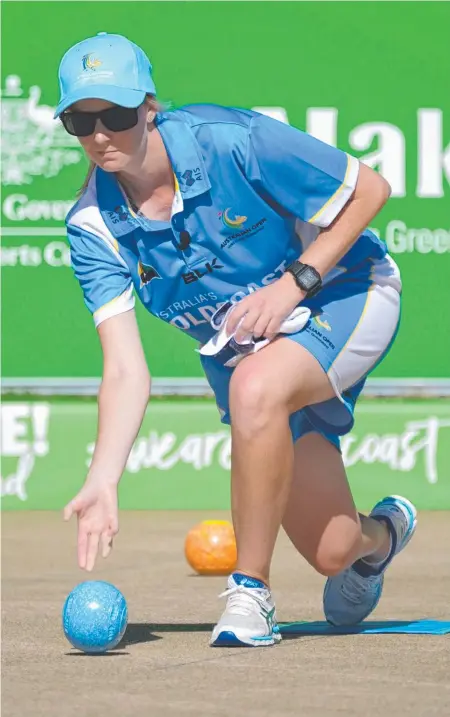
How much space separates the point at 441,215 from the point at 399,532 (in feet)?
16.0

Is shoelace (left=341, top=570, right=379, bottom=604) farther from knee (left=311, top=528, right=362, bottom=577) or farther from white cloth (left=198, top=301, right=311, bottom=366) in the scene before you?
white cloth (left=198, top=301, right=311, bottom=366)

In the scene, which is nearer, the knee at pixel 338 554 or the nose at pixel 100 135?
the nose at pixel 100 135

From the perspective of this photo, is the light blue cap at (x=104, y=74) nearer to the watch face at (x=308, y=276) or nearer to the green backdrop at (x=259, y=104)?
the watch face at (x=308, y=276)

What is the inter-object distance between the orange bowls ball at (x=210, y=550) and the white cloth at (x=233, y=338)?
235cm

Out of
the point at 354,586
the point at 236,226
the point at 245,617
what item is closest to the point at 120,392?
the point at 236,226

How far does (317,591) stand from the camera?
19.4ft

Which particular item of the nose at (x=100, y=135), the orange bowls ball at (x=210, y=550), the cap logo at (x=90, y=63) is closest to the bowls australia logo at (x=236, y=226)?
the nose at (x=100, y=135)

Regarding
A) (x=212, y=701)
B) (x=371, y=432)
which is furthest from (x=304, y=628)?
(x=371, y=432)

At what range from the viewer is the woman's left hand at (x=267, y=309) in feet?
13.8

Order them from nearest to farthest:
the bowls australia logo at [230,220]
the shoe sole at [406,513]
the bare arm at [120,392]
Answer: the bare arm at [120,392] → the bowls australia logo at [230,220] → the shoe sole at [406,513]

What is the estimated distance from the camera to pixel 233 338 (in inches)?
170

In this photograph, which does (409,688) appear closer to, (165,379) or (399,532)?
(399,532)

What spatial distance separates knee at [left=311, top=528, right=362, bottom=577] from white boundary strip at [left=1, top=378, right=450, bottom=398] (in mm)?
4796

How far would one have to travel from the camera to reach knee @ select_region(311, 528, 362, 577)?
14.9 ft
